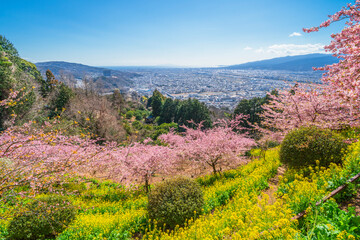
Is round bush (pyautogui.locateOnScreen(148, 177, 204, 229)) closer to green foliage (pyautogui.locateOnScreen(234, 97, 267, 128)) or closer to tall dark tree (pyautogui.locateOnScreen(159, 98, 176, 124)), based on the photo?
green foliage (pyautogui.locateOnScreen(234, 97, 267, 128))

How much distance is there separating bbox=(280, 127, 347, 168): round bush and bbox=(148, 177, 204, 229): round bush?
142 inches

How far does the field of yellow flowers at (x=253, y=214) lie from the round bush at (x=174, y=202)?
0.87 feet

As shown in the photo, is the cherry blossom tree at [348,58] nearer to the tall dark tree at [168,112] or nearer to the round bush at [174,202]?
the round bush at [174,202]

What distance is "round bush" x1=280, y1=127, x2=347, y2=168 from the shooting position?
18.5ft

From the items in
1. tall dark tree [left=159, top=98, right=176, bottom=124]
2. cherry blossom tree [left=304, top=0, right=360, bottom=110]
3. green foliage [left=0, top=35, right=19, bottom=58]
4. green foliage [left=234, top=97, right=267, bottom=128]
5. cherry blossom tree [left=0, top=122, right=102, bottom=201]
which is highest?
green foliage [left=0, top=35, right=19, bottom=58]

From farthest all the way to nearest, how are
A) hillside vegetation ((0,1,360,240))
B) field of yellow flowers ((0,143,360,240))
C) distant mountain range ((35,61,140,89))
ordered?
distant mountain range ((35,61,140,89)) < hillside vegetation ((0,1,360,240)) < field of yellow flowers ((0,143,360,240))

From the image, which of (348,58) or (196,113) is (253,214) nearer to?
(348,58)

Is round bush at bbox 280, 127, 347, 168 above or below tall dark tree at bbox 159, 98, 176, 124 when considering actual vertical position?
above

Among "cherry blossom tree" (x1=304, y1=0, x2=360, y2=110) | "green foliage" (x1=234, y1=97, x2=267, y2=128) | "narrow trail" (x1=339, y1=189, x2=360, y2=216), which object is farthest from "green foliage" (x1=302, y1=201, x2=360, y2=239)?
"green foliage" (x1=234, y1=97, x2=267, y2=128)

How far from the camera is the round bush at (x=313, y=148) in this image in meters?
5.65

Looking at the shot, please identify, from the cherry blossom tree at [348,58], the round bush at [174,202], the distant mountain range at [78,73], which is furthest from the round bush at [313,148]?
the distant mountain range at [78,73]

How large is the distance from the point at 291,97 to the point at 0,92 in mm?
25498

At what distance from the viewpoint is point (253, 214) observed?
13.6 ft

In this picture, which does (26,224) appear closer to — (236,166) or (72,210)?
(72,210)
